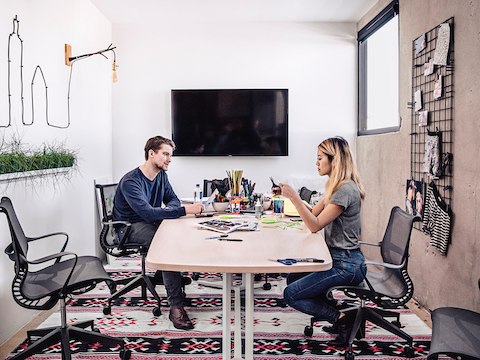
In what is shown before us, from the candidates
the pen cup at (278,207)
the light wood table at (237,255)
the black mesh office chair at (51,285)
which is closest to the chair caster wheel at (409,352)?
the light wood table at (237,255)

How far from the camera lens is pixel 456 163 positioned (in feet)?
10.6

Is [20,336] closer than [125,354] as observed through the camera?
No

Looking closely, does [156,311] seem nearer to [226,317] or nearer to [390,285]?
[226,317]

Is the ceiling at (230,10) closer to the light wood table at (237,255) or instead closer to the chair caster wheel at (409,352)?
the light wood table at (237,255)

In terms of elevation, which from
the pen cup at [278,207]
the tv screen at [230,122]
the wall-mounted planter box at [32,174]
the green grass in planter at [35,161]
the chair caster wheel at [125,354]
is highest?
the tv screen at [230,122]

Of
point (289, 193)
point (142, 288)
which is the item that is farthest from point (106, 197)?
point (289, 193)

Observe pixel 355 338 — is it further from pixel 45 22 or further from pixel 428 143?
pixel 45 22

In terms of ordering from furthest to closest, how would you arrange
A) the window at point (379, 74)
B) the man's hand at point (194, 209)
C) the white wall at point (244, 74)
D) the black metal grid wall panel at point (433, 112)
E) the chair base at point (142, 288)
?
the white wall at point (244, 74), the window at point (379, 74), the chair base at point (142, 288), the man's hand at point (194, 209), the black metal grid wall panel at point (433, 112)

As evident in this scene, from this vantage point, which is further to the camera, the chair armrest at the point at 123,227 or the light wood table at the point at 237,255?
the chair armrest at the point at 123,227

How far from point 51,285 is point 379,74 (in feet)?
13.4

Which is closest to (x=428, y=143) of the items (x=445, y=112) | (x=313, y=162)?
(x=445, y=112)

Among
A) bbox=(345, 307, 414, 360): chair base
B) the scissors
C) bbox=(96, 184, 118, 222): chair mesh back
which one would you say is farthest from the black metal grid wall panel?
bbox=(96, 184, 118, 222): chair mesh back

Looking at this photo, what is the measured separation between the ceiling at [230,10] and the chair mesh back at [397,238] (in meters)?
2.92

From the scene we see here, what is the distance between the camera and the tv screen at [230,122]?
237 inches
